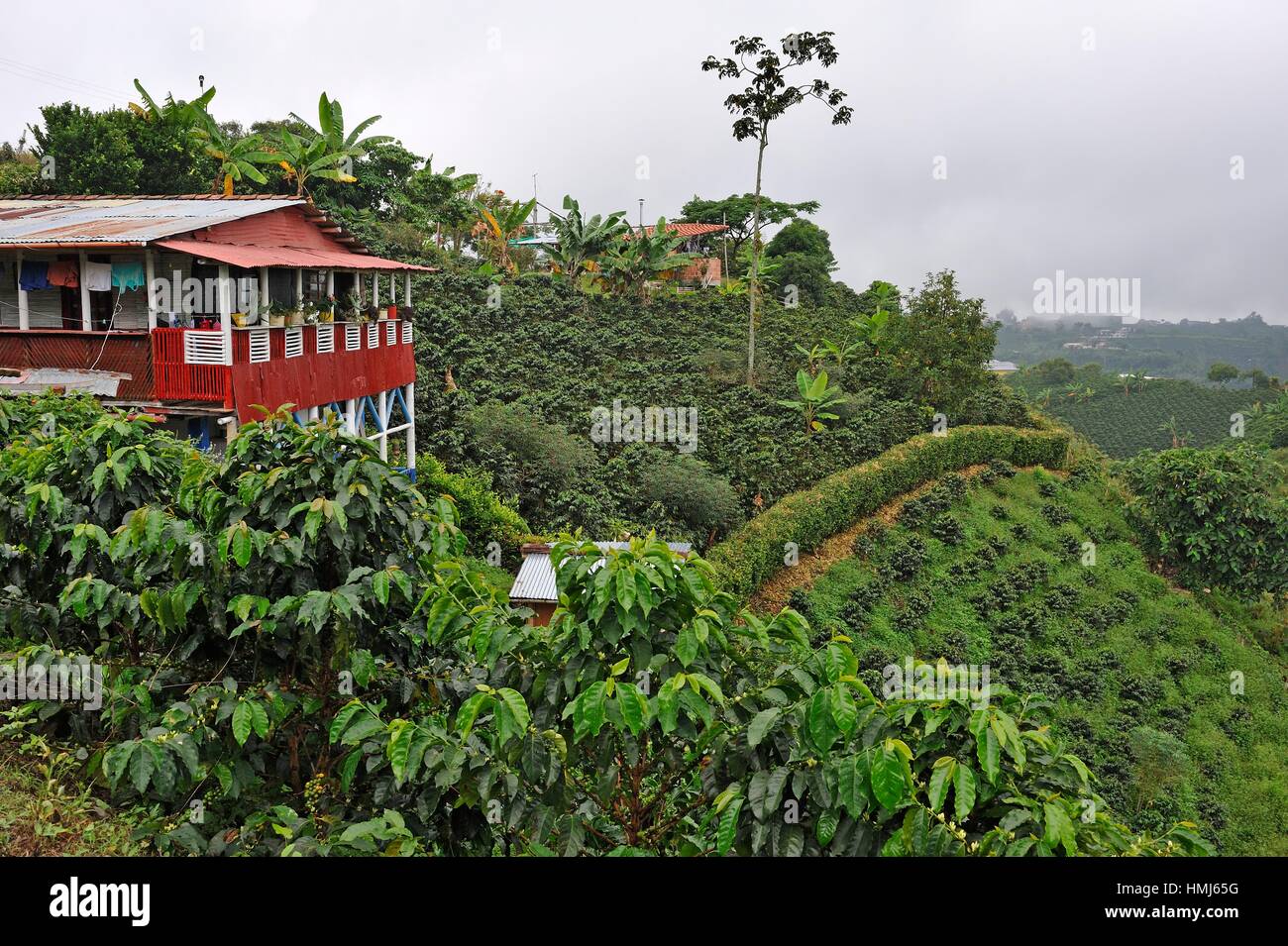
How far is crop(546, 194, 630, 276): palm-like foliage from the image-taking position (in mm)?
32938

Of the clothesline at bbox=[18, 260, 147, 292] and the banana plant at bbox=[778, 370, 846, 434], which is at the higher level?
the clothesline at bbox=[18, 260, 147, 292]

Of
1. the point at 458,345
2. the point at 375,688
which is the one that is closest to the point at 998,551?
the point at 458,345

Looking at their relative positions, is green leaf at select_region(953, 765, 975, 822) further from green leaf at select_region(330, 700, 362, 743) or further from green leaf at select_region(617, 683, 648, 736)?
green leaf at select_region(330, 700, 362, 743)

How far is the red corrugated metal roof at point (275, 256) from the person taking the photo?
518 inches

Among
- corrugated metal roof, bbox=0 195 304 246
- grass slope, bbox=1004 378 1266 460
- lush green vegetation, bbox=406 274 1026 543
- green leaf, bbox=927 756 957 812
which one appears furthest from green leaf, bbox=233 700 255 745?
grass slope, bbox=1004 378 1266 460

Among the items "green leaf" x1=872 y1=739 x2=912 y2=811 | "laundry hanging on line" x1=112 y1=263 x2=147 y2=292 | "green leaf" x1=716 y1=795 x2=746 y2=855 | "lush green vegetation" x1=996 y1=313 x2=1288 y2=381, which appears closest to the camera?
"green leaf" x1=872 y1=739 x2=912 y2=811

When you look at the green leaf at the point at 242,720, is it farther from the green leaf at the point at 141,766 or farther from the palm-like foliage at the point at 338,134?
the palm-like foliage at the point at 338,134

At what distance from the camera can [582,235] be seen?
33.0 metres

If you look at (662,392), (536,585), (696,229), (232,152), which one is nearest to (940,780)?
(536,585)

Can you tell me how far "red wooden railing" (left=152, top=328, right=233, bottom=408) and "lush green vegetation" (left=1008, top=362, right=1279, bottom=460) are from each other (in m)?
43.7

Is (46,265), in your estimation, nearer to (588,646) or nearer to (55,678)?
(55,678)

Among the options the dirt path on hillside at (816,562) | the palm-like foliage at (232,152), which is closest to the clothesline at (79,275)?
the palm-like foliage at (232,152)

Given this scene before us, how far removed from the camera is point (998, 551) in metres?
22.0

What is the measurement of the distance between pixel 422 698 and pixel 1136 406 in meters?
60.3
